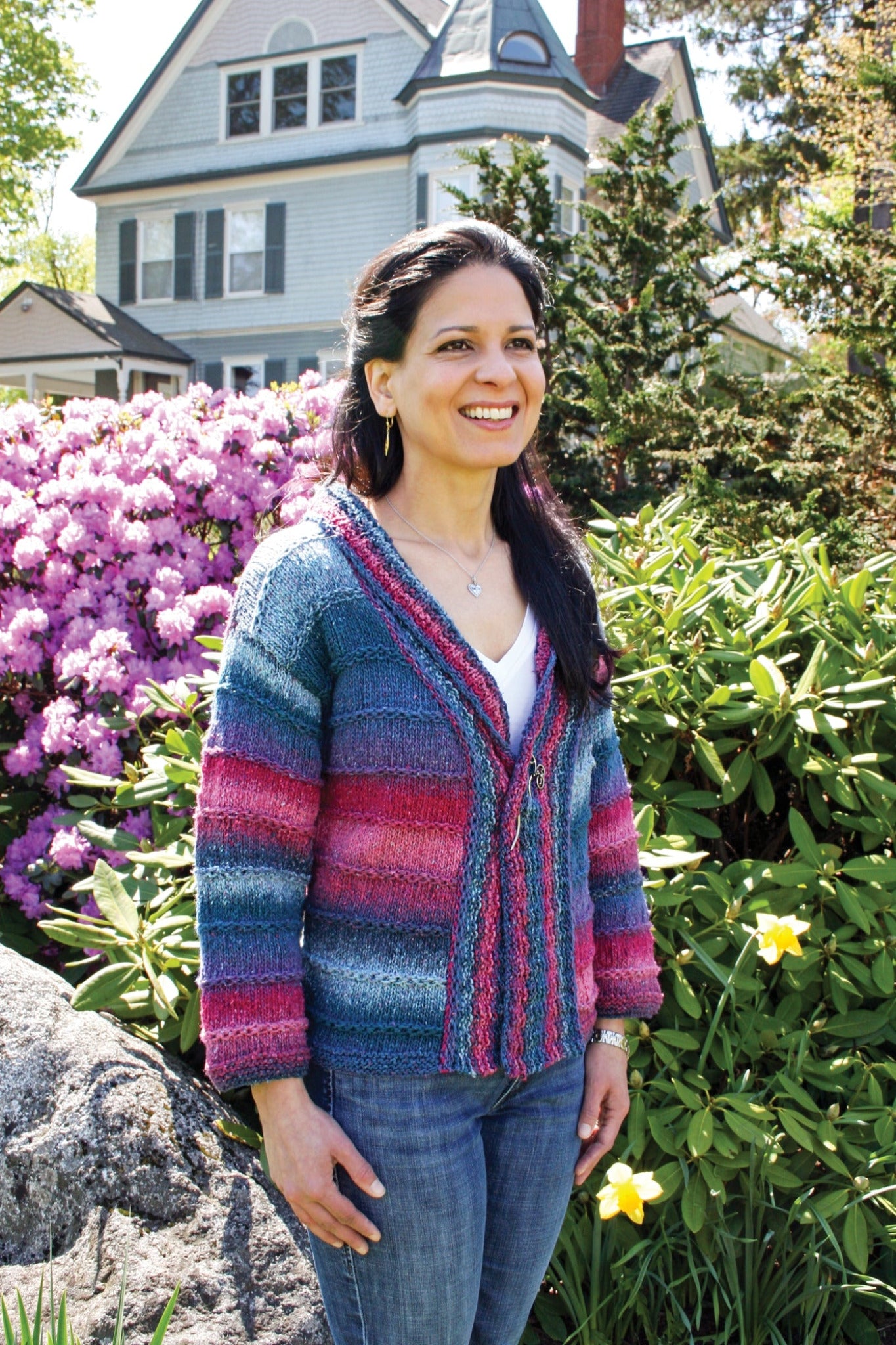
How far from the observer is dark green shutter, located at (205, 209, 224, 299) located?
19969mm

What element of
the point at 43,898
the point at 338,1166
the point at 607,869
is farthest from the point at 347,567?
the point at 43,898

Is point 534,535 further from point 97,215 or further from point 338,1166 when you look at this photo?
point 97,215

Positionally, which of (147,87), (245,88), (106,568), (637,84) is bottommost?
(106,568)

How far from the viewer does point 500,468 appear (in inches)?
75.7

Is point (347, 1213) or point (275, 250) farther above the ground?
point (275, 250)

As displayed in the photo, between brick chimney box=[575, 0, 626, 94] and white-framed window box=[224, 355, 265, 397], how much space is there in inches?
306

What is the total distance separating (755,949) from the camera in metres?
2.22

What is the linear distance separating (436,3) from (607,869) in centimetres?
2250

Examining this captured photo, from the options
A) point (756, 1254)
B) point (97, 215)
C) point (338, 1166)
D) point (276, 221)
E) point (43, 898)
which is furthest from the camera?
point (97, 215)

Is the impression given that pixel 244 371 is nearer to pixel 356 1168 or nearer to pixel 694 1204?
pixel 694 1204

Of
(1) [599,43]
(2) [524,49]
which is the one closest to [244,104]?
(2) [524,49]

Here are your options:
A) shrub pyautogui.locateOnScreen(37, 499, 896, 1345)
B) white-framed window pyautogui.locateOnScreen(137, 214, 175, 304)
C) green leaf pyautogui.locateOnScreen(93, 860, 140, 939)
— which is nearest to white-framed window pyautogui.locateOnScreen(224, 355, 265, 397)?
white-framed window pyautogui.locateOnScreen(137, 214, 175, 304)

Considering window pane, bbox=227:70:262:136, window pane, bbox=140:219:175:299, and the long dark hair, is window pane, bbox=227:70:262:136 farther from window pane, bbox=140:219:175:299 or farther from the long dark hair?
the long dark hair

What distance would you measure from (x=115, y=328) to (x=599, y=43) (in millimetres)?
9964
